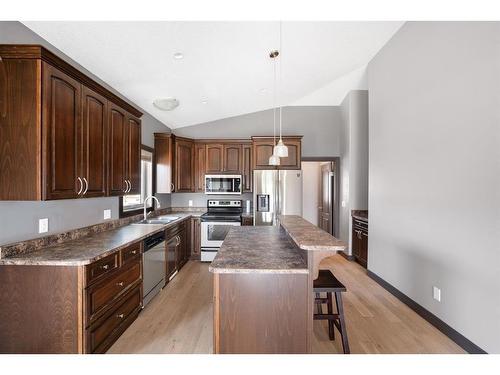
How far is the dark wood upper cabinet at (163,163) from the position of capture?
14.5 ft

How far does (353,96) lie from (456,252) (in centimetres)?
335

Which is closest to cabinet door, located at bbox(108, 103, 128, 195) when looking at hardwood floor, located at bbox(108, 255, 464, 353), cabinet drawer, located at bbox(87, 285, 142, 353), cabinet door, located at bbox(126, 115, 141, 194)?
cabinet door, located at bbox(126, 115, 141, 194)

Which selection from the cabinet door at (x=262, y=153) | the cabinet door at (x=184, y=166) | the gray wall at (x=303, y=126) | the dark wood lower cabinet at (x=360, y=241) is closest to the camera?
→ the dark wood lower cabinet at (x=360, y=241)

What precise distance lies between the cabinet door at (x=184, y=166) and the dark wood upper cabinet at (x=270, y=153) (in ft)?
4.07

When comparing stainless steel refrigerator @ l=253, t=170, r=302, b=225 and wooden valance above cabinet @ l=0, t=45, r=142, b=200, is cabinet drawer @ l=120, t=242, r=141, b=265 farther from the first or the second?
stainless steel refrigerator @ l=253, t=170, r=302, b=225

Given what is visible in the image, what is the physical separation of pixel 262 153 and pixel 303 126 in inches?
50.1

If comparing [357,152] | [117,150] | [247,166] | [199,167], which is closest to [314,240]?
[117,150]

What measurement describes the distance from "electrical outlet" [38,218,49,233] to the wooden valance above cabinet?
40cm

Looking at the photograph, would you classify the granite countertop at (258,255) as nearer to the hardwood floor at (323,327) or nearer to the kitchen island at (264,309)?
the kitchen island at (264,309)

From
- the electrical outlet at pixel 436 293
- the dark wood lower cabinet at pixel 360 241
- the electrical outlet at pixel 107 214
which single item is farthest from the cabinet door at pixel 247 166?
the electrical outlet at pixel 436 293

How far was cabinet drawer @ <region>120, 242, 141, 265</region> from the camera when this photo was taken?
223 centimetres

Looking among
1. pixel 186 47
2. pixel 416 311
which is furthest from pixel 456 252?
pixel 186 47

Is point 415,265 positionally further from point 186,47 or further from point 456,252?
point 186,47

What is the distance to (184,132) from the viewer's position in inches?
210
